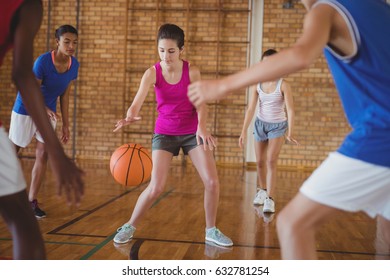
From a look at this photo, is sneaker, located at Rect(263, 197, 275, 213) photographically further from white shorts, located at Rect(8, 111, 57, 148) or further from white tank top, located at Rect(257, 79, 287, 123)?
white shorts, located at Rect(8, 111, 57, 148)

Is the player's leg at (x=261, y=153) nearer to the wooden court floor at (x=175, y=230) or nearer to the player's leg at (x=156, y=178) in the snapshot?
the wooden court floor at (x=175, y=230)

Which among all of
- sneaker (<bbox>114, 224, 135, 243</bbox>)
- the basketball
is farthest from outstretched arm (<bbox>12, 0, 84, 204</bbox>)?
the basketball

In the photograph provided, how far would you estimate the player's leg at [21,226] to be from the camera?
155 cm

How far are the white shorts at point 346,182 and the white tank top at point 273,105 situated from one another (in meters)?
3.74

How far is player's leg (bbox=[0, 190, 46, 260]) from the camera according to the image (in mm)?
1554

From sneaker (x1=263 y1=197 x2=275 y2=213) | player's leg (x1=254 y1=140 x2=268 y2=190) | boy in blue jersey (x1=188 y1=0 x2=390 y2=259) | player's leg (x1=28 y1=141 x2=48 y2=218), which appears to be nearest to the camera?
boy in blue jersey (x1=188 y1=0 x2=390 y2=259)

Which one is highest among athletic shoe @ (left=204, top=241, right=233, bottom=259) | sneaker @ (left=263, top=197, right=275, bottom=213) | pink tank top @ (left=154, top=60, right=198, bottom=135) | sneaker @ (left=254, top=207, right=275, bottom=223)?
pink tank top @ (left=154, top=60, right=198, bottom=135)

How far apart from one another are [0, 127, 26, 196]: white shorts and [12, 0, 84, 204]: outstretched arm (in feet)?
0.39

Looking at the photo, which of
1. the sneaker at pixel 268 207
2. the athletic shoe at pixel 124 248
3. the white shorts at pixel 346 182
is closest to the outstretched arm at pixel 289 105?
the sneaker at pixel 268 207

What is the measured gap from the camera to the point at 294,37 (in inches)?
399

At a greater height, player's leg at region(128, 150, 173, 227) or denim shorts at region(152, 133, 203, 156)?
denim shorts at region(152, 133, 203, 156)

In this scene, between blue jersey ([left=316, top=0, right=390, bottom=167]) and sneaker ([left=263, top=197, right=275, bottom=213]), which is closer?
blue jersey ([left=316, top=0, right=390, bottom=167])
